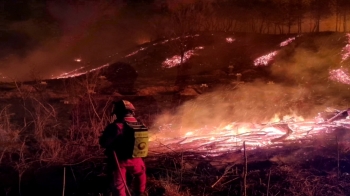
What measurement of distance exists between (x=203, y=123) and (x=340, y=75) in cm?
987

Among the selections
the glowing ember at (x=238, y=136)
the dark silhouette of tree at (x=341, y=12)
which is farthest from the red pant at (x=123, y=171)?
the dark silhouette of tree at (x=341, y=12)

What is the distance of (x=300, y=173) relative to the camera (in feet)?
21.9

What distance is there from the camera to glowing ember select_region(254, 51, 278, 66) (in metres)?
22.6

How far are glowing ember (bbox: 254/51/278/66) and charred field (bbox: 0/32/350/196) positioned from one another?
92 mm

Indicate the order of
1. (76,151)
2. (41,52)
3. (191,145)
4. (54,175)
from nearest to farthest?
(54,175), (76,151), (191,145), (41,52)

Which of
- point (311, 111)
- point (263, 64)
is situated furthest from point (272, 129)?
point (263, 64)

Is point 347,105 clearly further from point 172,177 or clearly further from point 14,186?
point 14,186

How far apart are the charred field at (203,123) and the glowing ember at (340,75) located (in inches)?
2.1

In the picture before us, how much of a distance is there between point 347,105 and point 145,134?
434 inches

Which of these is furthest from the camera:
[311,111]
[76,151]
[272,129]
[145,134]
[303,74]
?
[303,74]

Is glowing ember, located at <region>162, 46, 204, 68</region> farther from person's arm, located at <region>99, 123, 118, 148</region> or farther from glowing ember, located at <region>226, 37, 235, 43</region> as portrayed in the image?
person's arm, located at <region>99, 123, 118, 148</region>

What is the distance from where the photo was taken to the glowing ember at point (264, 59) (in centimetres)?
2256

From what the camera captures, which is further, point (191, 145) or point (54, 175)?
point (191, 145)

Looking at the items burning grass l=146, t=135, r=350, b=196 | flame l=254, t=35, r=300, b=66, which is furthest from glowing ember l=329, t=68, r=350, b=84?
burning grass l=146, t=135, r=350, b=196
